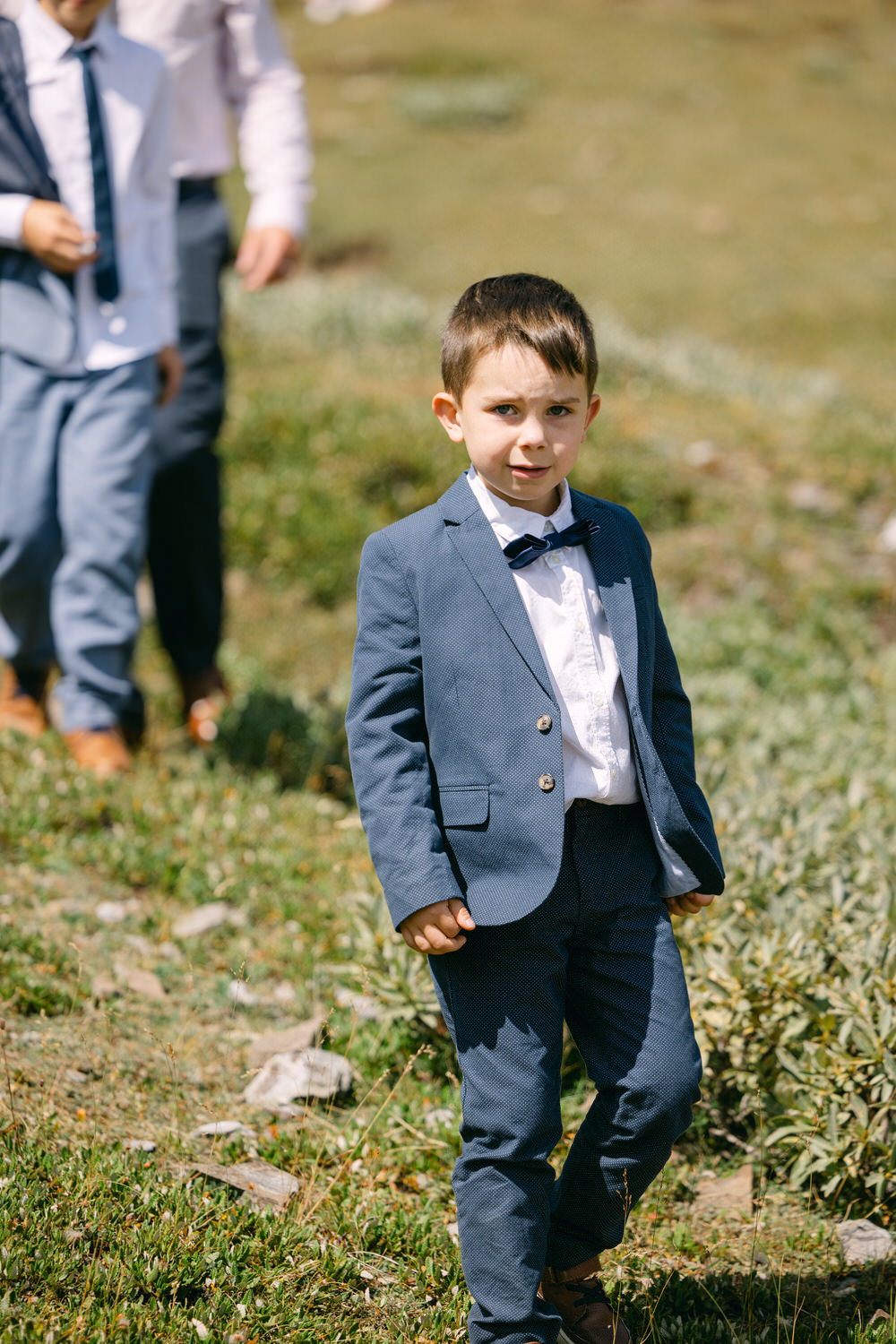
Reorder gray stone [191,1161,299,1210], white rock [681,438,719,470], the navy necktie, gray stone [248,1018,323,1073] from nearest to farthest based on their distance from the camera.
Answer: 1. gray stone [191,1161,299,1210]
2. gray stone [248,1018,323,1073]
3. the navy necktie
4. white rock [681,438,719,470]

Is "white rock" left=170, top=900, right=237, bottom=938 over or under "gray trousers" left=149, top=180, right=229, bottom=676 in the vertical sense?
under

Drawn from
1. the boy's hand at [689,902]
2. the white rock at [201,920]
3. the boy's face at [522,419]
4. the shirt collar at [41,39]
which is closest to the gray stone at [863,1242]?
the boy's hand at [689,902]

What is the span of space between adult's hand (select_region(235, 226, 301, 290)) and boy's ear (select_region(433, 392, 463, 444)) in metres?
2.89

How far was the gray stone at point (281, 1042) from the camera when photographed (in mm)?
3443

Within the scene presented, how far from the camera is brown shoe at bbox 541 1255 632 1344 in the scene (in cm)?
252

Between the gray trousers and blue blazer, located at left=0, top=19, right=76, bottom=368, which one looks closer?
blue blazer, located at left=0, top=19, right=76, bottom=368

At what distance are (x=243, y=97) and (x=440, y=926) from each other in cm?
444

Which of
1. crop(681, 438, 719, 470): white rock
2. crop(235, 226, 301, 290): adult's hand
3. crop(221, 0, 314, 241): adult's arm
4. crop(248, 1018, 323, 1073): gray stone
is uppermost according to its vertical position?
crop(221, 0, 314, 241): adult's arm

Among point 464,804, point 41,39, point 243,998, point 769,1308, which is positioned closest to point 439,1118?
point 243,998

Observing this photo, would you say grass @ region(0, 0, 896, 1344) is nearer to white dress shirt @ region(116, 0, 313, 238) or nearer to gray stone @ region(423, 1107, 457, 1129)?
gray stone @ region(423, 1107, 457, 1129)

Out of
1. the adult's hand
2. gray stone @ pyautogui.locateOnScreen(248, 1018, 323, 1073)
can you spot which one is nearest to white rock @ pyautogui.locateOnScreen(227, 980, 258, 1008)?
gray stone @ pyautogui.locateOnScreen(248, 1018, 323, 1073)

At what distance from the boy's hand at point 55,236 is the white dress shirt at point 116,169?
0.04 meters

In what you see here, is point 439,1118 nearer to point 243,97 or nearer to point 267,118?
point 267,118

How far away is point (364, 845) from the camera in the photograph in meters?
4.57
